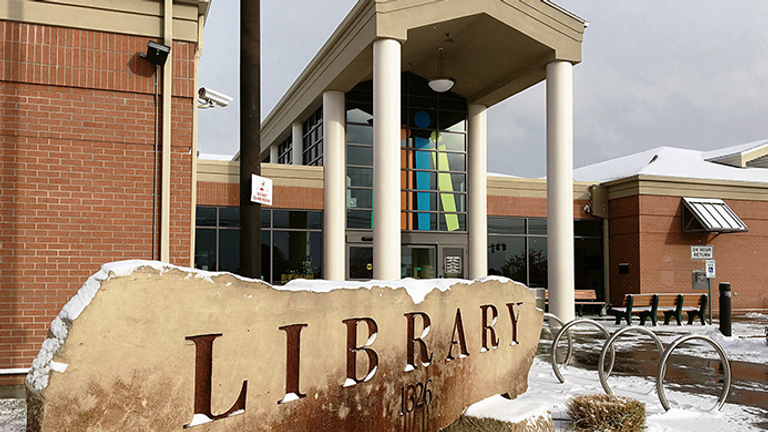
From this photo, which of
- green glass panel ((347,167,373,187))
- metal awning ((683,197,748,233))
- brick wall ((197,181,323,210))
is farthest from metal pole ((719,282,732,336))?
brick wall ((197,181,323,210))

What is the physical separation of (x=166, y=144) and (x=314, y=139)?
1413 centimetres

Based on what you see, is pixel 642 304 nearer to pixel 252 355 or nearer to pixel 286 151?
pixel 286 151

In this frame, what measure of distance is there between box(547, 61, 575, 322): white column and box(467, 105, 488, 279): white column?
12.0ft

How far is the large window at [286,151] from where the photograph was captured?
24.9 m

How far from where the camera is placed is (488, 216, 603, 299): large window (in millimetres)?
22422

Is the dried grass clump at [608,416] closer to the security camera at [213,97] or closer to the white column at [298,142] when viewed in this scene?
the security camera at [213,97]

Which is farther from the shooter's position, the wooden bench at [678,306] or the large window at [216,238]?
the large window at [216,238]

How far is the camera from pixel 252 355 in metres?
3.51

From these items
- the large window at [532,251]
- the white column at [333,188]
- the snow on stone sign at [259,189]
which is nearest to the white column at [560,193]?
the large window at [532,251]

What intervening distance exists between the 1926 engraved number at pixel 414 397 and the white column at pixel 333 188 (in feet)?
46.1

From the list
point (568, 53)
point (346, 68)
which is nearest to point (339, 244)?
point (346, 68)

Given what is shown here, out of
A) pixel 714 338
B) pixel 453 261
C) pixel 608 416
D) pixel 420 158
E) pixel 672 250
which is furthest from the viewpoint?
pixel 672 250

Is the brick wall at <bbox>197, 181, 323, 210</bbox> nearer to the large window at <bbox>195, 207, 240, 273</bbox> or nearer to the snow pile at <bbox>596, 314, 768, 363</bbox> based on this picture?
the large window at <bbox>195, 207, 240, 273</bbox>

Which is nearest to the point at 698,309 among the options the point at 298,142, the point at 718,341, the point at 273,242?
the point at 718,341
